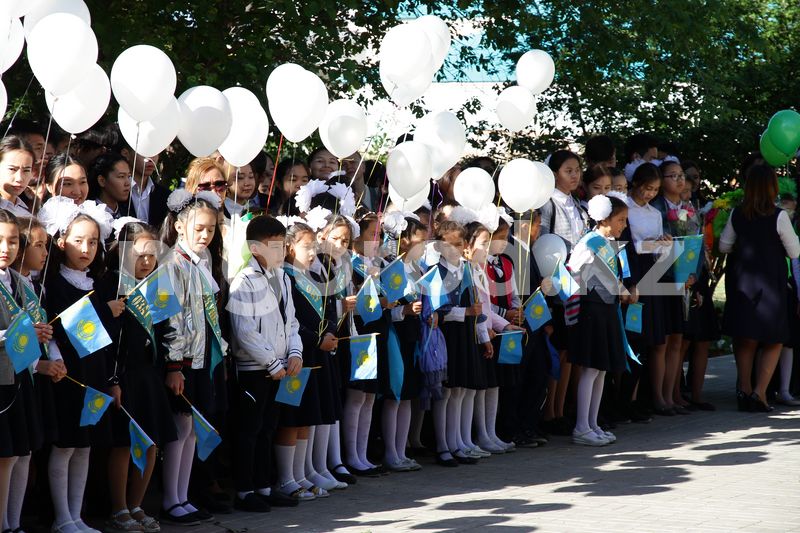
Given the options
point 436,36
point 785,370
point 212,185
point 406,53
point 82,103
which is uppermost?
point 436,36

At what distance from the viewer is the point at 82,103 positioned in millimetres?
5848

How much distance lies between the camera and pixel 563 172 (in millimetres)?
8930

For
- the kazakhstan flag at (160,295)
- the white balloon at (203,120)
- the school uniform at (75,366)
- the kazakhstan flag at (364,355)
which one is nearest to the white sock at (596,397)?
the kazakhstan flag at (364,355)

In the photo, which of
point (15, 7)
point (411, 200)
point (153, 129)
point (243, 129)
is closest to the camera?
point (15, 7)

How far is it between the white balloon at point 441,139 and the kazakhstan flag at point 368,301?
848mm

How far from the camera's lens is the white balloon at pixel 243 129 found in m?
6.50

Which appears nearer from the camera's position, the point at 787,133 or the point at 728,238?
the point at 728,238

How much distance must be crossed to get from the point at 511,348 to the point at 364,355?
1.51 metres

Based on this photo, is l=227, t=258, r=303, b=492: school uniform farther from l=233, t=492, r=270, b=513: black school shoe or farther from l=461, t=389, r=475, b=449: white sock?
l=461, t=389, r=475, b=449: white sock

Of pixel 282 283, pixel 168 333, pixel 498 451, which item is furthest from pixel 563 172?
pixel 168 333

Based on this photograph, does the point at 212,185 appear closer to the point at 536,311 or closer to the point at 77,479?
the point at 77,479

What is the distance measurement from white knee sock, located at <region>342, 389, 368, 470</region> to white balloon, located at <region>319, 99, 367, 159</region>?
155 cm

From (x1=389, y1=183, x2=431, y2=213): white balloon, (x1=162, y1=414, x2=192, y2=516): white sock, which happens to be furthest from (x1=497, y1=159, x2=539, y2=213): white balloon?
(x1=162, y1=414, x2=192, y2=516): white sock

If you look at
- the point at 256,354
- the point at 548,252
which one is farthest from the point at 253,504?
the point at 548,252
